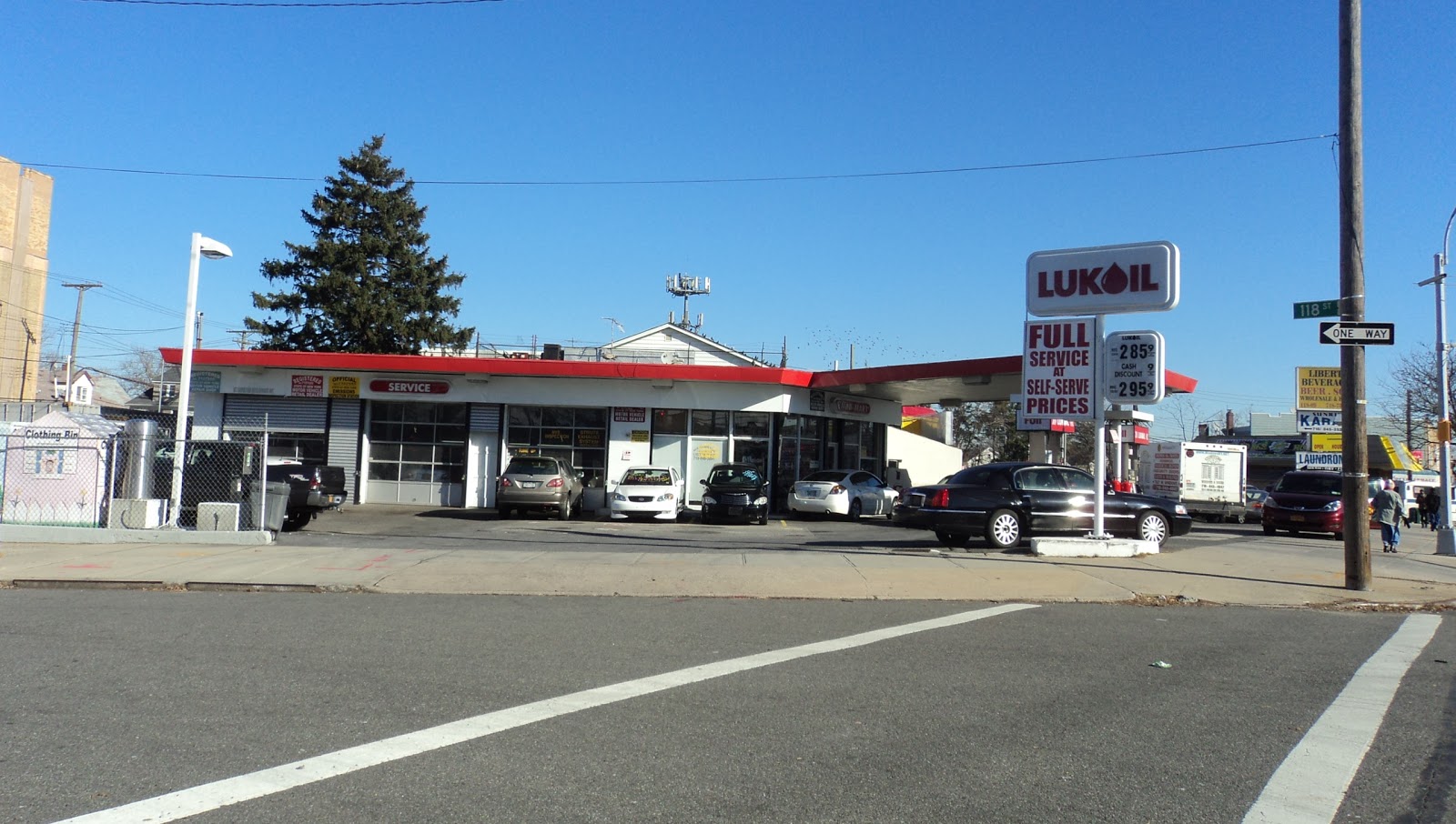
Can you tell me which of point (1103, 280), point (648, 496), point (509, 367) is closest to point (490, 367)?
point (509, 367)

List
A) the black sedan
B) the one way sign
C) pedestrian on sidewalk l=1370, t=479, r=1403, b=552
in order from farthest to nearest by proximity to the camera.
Result: 1. pedestrian on sidewalk l=1370, t=479, r=1403, b=552
2. the black sedan
3. the one way sign

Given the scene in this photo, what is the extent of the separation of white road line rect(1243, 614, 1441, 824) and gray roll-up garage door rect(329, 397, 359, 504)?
26.2 meters

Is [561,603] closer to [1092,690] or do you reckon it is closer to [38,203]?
[1092,690]

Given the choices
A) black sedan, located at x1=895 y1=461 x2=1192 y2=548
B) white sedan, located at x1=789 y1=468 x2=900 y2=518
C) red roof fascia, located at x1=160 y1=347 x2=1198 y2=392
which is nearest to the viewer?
black sedan, located at x1=895 y1=461 x2=1192 y2=548

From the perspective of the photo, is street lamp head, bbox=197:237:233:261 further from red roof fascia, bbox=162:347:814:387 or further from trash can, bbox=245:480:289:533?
red roof fascia, bbox=162:347:814:387

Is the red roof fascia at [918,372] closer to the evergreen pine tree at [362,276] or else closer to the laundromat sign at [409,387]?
the laundromat sign at [409,387]

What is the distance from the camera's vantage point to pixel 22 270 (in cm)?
6162

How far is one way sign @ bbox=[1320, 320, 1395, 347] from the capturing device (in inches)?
454

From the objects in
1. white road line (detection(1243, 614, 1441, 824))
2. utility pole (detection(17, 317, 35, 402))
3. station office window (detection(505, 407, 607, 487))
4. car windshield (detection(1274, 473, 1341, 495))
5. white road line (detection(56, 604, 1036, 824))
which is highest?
utility pole (detection(17, 317, 35, 402))

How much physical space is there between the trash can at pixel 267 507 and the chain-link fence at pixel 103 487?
14 millimetres

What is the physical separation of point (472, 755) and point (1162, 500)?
1536cm

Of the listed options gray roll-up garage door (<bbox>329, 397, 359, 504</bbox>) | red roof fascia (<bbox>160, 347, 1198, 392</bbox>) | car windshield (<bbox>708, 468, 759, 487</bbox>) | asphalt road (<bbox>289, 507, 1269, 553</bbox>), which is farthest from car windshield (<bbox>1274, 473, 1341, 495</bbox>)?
gray roll-up garage door (<bbox>329, 397, 359, 504</bbox>)

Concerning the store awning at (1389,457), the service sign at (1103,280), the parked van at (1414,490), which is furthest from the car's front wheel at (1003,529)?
the store awning at (1389,457)

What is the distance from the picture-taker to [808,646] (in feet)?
25.8
